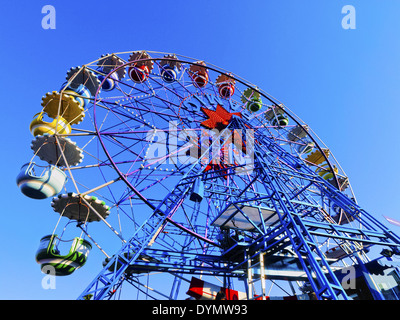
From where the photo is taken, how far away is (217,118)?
11969 millimetres

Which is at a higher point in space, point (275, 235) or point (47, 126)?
point (47, 126)

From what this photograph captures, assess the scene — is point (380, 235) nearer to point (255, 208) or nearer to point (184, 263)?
point (255, 208)

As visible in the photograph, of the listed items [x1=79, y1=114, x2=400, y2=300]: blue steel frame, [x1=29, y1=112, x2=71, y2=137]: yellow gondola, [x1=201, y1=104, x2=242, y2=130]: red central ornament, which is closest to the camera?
[x1=79, y1=114, x2=400, y2=300]: blue steel frame

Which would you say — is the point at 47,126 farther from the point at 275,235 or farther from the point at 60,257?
the point at 275,235

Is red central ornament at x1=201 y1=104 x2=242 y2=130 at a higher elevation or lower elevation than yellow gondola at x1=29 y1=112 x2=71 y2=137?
higher

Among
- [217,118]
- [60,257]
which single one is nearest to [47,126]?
[60,257]

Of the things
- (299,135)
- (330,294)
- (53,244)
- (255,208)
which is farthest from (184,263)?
(299,135)

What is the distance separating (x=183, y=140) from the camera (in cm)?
1150

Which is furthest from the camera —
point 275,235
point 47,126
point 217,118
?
point 217,118

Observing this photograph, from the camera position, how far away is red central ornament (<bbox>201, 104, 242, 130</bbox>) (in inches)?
466

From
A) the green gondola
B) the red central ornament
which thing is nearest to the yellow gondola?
the green gondola

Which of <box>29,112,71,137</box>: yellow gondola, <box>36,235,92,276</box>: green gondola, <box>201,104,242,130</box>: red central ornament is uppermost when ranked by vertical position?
<box>201,104,242,130</box>: red central ornament

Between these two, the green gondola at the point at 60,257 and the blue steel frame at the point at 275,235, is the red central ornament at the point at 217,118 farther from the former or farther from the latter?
the green gondola at the point at 60,257

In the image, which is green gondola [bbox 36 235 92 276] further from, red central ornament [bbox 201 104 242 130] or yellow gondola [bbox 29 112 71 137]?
red central ornament [bbox 201 104 242 130]
